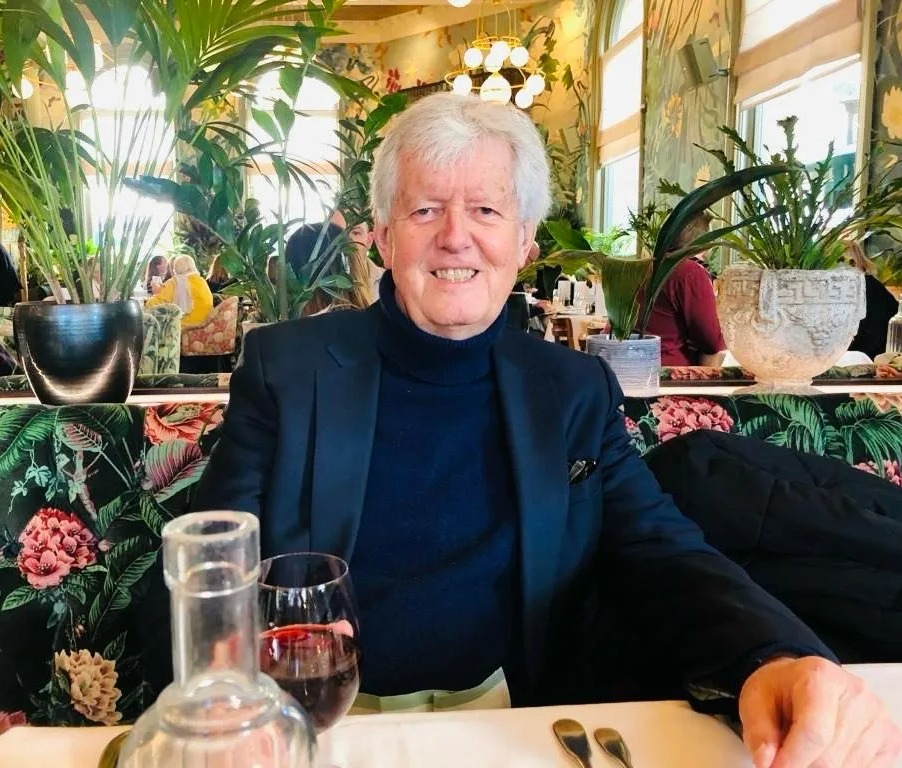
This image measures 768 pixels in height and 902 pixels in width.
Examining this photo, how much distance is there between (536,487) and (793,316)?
0.83m

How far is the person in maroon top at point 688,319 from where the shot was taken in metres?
3.56

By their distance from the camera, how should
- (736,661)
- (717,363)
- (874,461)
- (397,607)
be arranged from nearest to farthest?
(736,661), (397,607), (874,461), (717,363)

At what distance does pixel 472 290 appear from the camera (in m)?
1.35

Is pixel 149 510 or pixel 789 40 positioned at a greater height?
pixel 789 40

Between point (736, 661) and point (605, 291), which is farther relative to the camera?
point (605, 291)

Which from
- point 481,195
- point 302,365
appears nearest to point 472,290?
point 481,195

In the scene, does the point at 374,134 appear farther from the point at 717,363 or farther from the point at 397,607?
the point at 717,363

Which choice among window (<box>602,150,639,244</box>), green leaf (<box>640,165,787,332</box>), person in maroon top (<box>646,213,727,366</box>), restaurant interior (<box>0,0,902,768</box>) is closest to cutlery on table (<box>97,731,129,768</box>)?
restaurant interior (<box>0,0,902,768</box>)

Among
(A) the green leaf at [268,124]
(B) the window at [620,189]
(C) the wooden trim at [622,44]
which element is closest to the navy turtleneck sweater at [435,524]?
(A) the green leaf at [268,124]

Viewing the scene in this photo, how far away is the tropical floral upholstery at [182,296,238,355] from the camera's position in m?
4.45

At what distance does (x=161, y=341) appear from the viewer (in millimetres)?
3016

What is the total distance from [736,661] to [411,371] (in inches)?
25.4

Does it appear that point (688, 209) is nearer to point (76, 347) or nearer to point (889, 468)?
point (889, 468)

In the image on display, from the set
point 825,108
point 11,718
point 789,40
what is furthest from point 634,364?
point 789,40
